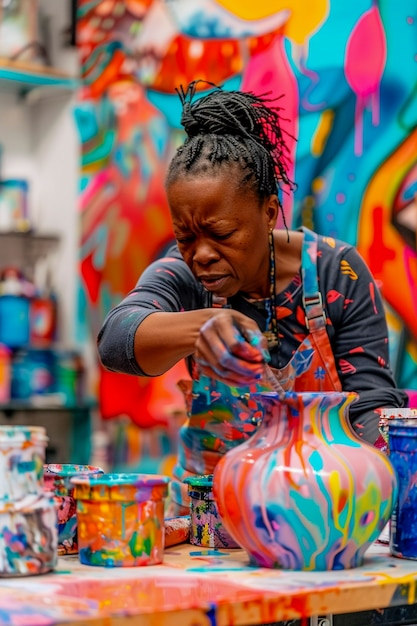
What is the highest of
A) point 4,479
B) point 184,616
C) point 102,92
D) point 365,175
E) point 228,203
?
point 102,92

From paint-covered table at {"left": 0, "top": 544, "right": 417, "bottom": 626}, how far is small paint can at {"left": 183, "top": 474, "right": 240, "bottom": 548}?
0.09 m

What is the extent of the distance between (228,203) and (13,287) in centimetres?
235

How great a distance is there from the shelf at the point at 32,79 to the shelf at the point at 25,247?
23.5 inches

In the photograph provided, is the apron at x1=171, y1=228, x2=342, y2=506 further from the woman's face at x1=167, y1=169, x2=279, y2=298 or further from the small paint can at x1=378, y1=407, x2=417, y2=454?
the small paint can at x1=378, y1=407, x2=417, y2=454

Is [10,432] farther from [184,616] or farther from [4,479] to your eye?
[184,616]

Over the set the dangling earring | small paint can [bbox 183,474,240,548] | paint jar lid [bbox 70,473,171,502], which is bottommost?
small paint can [bbox 183,474,240,548]

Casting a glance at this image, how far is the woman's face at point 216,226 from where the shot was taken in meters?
1.61

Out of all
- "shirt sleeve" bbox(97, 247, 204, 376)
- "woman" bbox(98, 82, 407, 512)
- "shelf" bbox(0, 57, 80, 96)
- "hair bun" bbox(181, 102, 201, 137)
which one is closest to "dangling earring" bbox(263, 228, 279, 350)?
"woman" bbox(98, 82, 407, 512)

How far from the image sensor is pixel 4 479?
115 centimetres

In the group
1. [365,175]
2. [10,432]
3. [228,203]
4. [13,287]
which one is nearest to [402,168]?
[365,175]

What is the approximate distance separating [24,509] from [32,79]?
10.1 feet

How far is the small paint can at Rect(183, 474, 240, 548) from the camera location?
1380 millimetres

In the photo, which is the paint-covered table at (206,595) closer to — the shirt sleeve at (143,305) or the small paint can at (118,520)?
the small paint can at (118,520)

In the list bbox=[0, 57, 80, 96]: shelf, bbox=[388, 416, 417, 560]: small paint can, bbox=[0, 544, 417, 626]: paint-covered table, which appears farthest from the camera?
bbox=[0, 57, 80, 96]: shelf
